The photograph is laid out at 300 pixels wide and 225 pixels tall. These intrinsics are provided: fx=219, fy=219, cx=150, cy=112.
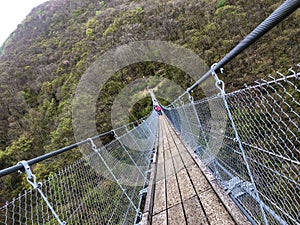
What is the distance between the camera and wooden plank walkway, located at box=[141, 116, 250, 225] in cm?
117

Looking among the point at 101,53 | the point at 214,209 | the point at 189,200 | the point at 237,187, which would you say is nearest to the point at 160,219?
the point at 189,200

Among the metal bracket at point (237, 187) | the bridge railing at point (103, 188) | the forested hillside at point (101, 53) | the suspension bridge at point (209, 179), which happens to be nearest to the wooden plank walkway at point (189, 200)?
the suspension bridge at point (209, 179)

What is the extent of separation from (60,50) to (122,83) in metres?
15.3

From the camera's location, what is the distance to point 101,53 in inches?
867

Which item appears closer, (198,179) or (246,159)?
(246,159)

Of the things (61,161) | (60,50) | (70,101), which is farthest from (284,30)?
(60,50)

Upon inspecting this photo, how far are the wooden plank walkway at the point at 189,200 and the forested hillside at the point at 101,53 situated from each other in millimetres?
9680

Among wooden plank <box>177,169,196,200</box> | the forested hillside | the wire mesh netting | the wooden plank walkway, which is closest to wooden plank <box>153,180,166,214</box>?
the wooden plank walkway

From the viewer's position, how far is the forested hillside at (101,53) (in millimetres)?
11609

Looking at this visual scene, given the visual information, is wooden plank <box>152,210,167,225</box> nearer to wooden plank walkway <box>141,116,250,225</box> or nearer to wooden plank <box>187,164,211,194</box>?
wooden plank walkway <box>141,116,250,225</box>

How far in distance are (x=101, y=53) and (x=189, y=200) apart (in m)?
22.2

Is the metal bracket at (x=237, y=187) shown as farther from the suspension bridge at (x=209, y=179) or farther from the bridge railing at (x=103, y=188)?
the bridge railing at (x=103, y=188)

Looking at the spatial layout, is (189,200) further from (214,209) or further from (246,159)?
(246,159)

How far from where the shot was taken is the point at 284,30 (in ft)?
37.3
